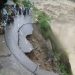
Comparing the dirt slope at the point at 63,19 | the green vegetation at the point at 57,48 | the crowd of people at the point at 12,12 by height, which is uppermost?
the crowd of people at the point at 12,12

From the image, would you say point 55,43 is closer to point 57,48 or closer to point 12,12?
point 57,48

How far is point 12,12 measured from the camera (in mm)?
21547

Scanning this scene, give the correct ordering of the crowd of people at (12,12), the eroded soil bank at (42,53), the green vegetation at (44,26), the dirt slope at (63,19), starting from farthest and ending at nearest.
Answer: the dirt slope at (63,19), the green vegetation at (44,26), the crowd of people at (12,12), the eroded soil bank at (42,53)

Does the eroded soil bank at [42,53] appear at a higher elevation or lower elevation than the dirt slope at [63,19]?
higher

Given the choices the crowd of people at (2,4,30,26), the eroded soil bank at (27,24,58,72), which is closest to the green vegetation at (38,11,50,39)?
the eroded soil bank at (27,24,58,72)

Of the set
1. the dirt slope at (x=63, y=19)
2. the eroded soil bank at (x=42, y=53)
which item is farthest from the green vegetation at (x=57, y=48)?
the dirt slope at (x=63, y=19)

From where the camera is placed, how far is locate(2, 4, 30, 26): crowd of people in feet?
64.4

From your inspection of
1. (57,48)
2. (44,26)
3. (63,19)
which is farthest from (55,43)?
(63,19)

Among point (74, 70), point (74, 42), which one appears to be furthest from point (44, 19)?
point (74, 70)

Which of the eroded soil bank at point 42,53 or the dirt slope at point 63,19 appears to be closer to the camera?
the eroded soil bank at point 42,53

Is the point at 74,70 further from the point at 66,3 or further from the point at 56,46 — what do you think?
the point at 66,3

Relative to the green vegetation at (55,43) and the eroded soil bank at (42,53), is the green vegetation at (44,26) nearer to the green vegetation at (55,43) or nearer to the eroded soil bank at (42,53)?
the green vegetation at (55,43)

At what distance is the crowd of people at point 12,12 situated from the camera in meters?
19.6

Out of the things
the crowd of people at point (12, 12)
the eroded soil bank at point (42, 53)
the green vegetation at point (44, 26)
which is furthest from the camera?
the green vegetation at point (44, 26)
